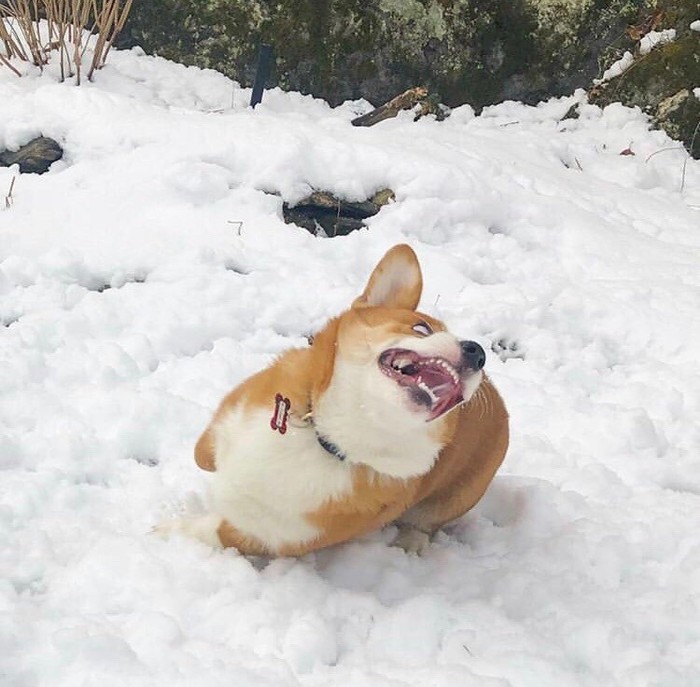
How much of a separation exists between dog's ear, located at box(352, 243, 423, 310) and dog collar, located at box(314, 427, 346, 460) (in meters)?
0.39

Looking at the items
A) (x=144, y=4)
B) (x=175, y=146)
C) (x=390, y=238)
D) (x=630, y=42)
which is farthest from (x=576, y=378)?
(x=144, y=4)

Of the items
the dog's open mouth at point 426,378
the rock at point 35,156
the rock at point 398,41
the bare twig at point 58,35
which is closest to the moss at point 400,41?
the rock at point 398,41

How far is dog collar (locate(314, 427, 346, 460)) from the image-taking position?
1942mm

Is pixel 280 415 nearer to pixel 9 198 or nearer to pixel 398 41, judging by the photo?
pixel 9 198

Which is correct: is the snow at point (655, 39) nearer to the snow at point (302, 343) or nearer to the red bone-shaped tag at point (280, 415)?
the snow at point (302, 343)

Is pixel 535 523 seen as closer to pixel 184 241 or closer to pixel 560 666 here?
pixel 560 666

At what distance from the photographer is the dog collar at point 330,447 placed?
1942 millimetres

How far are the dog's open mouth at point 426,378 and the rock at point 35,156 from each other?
3.25 meters

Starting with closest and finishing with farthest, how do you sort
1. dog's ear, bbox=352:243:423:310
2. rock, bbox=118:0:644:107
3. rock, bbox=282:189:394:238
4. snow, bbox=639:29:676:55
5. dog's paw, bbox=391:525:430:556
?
dog's ear, bbox=352:243:423:310
dog's paw, bbox=391:525:430:556
rock, bbox=282:189:394:238
snow, bbox=639:29:676:55
rock, bbox=118:0:644:107

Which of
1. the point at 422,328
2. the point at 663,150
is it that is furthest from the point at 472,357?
the point at 663,150

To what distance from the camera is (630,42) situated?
6.14m

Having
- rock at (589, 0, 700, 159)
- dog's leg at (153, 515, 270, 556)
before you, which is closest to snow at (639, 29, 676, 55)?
rock at (589, 0, 700, 159)

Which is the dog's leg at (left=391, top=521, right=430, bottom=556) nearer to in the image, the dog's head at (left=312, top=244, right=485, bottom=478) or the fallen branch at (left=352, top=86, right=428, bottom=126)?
the dog's head at (left=312, top=244, right=485, bottom=478)

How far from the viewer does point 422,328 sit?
1961 mm
